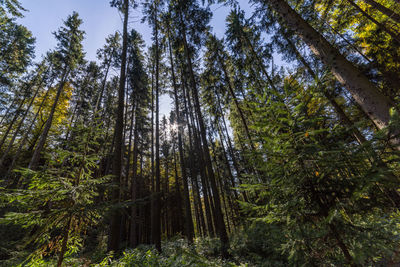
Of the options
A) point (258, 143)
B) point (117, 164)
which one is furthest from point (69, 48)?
point (258, 143)

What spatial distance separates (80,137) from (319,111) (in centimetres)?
462

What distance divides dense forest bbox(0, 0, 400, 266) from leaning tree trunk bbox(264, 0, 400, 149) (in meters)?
0.03

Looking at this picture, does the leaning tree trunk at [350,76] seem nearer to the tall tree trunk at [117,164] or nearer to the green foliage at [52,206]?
the green foliage at [52,206]

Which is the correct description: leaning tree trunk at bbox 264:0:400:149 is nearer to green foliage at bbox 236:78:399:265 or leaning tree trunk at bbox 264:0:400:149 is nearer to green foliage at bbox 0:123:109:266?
green foliage at bbox 236:78:399:265

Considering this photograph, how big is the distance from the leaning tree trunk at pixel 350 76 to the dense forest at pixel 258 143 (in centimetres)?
3

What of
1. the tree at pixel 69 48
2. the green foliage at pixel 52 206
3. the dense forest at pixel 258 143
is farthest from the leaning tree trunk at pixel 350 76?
the tree at pixel 69 48

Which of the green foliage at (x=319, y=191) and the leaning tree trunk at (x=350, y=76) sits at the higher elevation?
the leaning tree trunk at (x=350, y=76)

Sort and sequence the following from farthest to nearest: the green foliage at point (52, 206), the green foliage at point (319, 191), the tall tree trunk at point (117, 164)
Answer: the tall tree trunk at point (117, 164) < the green foliage at point (52, 206) < the green foliage at point (319, 191)

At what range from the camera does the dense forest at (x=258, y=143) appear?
6.78 ft

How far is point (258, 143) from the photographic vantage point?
3213 millimetres

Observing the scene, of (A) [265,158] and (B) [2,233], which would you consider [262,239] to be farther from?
(B) [2,233]

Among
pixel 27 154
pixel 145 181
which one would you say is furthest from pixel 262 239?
pixel 27 154

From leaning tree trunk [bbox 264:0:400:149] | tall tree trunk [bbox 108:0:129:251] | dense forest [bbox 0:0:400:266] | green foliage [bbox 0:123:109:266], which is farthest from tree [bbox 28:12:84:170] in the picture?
leaning tree trunk [bbox 264:0:400:149]

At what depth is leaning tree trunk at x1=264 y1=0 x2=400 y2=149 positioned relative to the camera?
→ 124 inches
